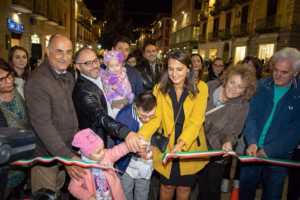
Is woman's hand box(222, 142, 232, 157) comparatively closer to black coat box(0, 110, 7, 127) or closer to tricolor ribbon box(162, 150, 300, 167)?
tricolor ribbon box(162, 150, 300, 167)

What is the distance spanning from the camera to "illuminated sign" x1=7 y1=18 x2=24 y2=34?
1705 centimetres

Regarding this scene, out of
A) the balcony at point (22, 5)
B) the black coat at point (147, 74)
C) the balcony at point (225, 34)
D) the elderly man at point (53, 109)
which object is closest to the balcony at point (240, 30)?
the balcony at point (225, 34)

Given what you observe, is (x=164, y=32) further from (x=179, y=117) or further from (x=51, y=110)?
(x=51, y=110)

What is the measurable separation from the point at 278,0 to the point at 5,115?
2672cm

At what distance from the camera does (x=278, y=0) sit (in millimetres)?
24656

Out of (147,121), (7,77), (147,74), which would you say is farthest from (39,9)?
(147,121)

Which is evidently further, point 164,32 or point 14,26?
point 164,32

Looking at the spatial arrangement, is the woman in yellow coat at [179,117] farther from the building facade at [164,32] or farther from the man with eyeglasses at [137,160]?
the building facade at [164,32]

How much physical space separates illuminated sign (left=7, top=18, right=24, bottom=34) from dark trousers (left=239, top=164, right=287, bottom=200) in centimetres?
1731

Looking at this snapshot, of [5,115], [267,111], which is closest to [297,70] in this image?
[267,111]

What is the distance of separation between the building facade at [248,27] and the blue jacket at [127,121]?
14.2 m

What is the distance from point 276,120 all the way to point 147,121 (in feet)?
4.84

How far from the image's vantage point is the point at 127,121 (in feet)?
10.2

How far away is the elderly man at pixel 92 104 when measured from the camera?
2746 millimetres
